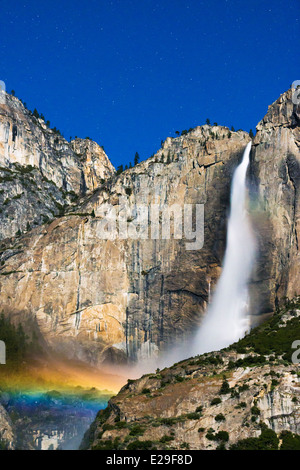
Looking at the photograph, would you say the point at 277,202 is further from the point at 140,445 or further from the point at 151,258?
the point at 140,445

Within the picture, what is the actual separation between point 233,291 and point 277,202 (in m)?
18.5

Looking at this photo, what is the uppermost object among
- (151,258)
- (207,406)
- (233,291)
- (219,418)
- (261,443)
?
(151,258)

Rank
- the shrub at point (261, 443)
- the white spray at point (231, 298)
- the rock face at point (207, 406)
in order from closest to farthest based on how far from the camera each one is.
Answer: the shrub at point (261, 443), the rock face at point (207, 406), the white spray at point (231, 298)

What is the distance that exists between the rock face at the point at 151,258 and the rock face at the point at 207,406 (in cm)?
3294

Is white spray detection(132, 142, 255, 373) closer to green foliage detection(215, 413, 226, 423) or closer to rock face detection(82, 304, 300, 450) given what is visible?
rock face detection(82, 304, 300, 450)

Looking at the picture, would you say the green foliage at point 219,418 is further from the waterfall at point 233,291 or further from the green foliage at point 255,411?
the waterfall at point 233,291

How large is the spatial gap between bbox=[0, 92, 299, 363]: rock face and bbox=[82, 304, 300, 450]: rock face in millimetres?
32943

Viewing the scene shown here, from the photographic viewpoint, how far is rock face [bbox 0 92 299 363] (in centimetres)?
11688

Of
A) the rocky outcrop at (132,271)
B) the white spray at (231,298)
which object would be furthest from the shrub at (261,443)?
the rocky outcrop at (132,271)

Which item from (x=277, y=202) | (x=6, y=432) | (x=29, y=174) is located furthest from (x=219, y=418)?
(x=29, y=174)

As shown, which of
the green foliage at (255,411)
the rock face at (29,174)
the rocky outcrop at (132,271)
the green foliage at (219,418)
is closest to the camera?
the green foliage at (255,411)

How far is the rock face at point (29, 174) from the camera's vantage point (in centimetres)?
15900

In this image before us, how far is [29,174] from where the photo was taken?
6742 inches

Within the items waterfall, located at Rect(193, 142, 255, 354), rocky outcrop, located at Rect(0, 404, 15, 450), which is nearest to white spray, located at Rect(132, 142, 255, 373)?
waterfall, located at Rect(193, 142, 255, 354)
